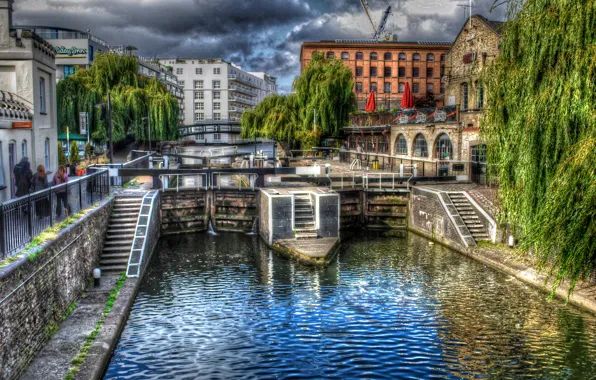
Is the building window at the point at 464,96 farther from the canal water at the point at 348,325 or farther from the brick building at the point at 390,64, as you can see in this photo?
the brick building at the point at 390,64

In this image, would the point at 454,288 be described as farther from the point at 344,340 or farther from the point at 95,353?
the point at 95,353

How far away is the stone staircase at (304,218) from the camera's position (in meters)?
24.2

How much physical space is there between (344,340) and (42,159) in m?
15.4

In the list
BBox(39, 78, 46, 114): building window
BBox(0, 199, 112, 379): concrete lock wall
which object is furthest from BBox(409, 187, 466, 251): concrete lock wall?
BBox(39, 78, 46, 114): building window

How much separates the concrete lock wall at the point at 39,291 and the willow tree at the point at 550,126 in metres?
10.7

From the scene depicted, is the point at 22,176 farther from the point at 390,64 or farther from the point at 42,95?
the point at 390,64

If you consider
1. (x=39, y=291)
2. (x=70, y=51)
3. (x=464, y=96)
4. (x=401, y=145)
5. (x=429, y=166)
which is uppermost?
(x=70, y=51)

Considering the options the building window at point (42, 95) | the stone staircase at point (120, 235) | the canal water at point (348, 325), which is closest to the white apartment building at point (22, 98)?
the building window at point (42, 95)

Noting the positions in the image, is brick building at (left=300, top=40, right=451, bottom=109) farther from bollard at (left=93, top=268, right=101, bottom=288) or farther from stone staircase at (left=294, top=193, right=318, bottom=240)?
bollard at (left=93, top=268, right=101, bottom=288)

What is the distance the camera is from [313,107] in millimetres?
51062

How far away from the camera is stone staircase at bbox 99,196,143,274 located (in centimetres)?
1870

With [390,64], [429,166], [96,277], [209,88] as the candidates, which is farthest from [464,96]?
[209,88]

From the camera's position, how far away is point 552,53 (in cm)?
1468

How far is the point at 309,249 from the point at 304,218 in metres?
2.93
